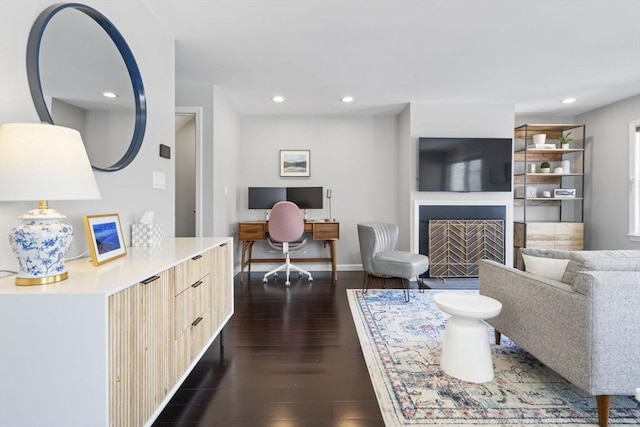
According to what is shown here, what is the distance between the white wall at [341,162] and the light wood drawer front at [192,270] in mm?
2866

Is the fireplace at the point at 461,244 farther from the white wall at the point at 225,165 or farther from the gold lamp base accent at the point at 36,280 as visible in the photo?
the gold lamp base accent at the point at 36,280

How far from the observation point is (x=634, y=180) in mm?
3873

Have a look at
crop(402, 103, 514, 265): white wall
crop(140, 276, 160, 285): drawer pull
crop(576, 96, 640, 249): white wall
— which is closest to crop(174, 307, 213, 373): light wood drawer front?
crop(140, 276, 160, 285): drawer pull

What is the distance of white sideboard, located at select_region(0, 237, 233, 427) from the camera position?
2.96 feet

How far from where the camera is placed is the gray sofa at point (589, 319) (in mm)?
1313

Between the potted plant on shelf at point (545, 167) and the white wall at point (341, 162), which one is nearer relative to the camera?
the potted plant on shelf at point (545, 167)

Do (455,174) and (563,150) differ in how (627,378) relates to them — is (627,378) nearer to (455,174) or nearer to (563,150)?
(455,174)

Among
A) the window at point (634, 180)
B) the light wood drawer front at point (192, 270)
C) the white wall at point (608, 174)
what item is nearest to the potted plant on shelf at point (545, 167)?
the white wall at point (608, 174)

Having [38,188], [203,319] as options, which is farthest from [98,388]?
[203,319]

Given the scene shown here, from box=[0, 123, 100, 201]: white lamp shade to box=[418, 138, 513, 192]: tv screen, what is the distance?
12.3 ft

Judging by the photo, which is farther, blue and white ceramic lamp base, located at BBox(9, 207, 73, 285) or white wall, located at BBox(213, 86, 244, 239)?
white wall, located at BBox(213, 86, 244, 239)

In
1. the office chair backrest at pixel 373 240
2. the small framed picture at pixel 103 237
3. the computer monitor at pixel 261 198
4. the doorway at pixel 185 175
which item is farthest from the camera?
the computer monitor at pixel 261 198

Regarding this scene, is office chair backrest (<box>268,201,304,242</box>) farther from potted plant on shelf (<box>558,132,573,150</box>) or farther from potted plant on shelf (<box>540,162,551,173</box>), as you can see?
potted plant on shelf (<box>558,132,573,150</box>)

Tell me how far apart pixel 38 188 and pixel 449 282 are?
4.08m
